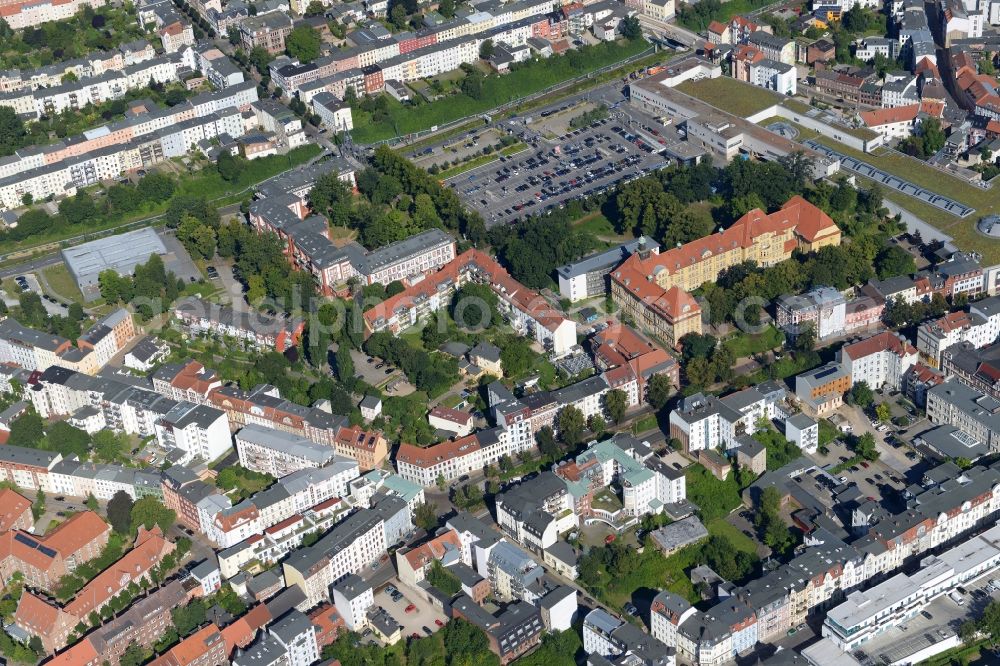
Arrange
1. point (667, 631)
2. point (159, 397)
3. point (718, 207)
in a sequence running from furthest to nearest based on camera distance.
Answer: point (718, 207), point (159, 397), point (667, 631)

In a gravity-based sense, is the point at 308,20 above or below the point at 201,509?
above

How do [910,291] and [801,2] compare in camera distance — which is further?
[801,2]

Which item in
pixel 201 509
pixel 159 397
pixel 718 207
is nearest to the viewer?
pixel 201 509

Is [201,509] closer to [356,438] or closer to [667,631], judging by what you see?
[356,438]

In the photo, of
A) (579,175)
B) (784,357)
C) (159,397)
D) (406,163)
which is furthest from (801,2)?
(159,397)

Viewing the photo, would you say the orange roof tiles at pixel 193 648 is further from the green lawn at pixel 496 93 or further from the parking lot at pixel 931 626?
the green lawn at pixel 496 93

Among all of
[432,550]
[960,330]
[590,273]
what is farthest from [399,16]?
[432,550]

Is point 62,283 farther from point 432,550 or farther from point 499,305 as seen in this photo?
point 432,550

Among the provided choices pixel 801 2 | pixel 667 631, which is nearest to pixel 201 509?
pixel 667 631
